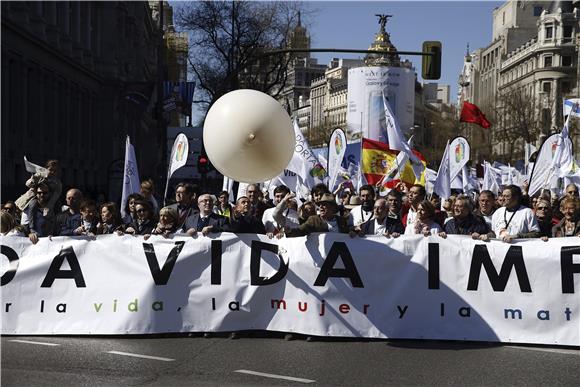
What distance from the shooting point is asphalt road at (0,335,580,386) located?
793 cm

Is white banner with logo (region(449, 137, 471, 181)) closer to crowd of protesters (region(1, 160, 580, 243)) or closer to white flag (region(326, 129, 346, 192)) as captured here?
white flag (region(326, 129, 346, 192))

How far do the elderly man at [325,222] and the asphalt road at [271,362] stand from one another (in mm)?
1105

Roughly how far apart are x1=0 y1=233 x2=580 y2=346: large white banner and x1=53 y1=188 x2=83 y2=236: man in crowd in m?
0.46

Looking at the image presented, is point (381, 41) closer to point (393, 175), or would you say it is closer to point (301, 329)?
point (393, 175)

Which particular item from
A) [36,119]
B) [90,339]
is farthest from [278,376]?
[36,119]

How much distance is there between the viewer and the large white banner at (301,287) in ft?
32.3

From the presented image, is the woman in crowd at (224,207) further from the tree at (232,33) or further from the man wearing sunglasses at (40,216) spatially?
the tree at (232,33)

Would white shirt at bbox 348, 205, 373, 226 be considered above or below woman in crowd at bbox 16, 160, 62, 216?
below

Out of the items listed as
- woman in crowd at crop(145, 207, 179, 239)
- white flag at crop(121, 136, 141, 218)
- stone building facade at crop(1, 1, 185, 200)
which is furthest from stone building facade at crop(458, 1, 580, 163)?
woman in crowd at crop(145, 207, 179, 239)

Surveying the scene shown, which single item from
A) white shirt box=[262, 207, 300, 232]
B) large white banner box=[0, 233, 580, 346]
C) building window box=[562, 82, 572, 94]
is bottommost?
large white banner box=[0, 233, 580, 346]

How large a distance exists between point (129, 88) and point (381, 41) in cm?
6674

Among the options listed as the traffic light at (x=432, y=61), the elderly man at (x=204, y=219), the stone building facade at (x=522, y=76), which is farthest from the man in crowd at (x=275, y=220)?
the stone building facade at (x=522, y=76)

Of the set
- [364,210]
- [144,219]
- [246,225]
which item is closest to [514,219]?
[364,210]

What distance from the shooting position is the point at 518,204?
10672 millimetres
